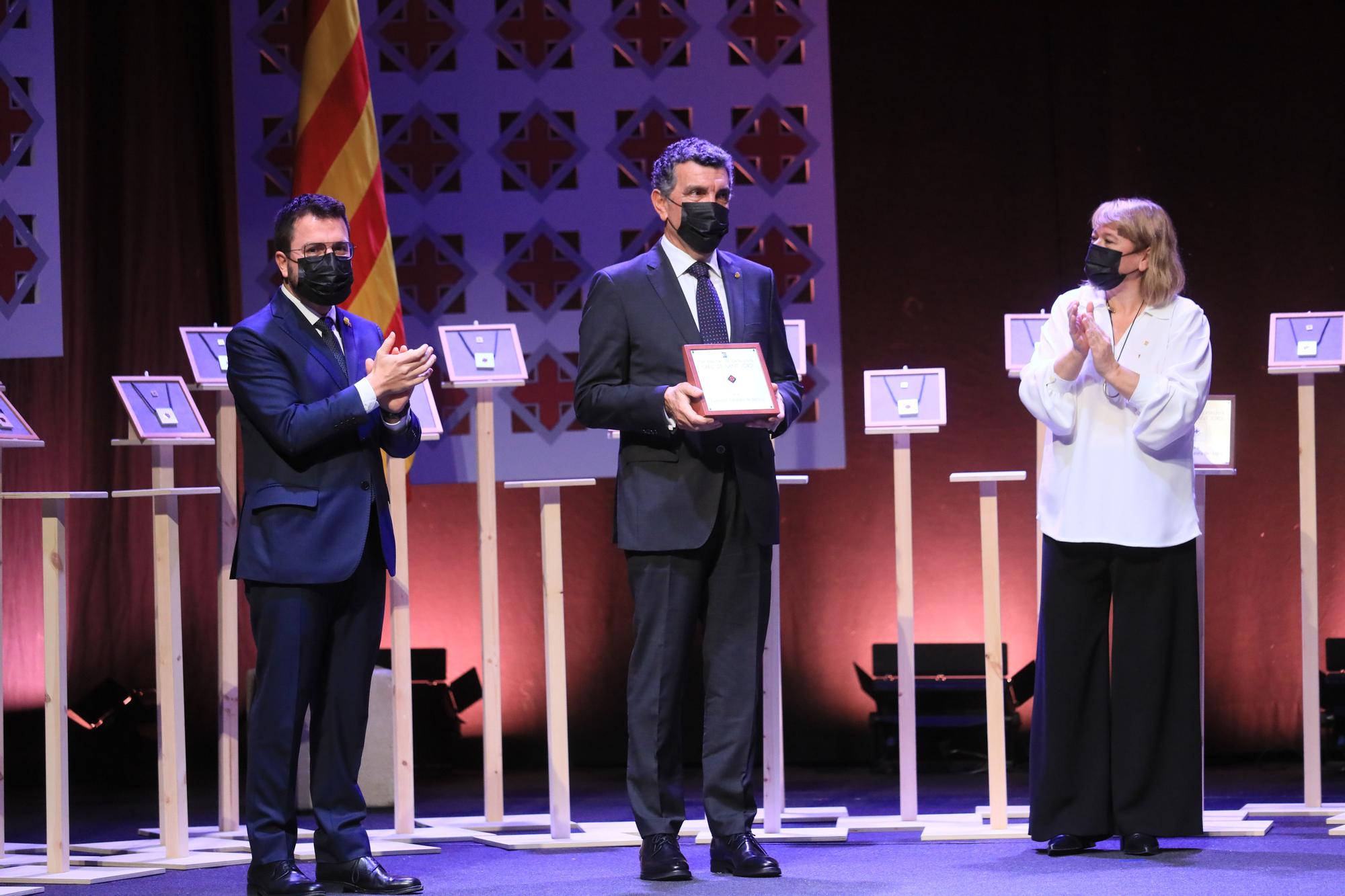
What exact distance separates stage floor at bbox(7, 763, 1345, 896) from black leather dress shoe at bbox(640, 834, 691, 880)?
29mm

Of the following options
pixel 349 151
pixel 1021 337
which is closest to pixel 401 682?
pixel 349 151

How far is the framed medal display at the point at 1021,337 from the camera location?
13.0 ft

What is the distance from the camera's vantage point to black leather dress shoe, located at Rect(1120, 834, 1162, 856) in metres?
3.48

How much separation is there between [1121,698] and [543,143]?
275 cm

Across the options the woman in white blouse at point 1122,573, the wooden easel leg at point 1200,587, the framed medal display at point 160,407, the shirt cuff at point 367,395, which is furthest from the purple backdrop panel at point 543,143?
the shirt cuff at point 367,395

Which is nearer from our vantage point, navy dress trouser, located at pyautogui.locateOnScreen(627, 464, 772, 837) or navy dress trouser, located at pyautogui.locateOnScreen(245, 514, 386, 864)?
navy dress trouser, located at pyautogui.locateOnScreen(245, 514, 386, 864)

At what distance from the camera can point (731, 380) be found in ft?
10.4

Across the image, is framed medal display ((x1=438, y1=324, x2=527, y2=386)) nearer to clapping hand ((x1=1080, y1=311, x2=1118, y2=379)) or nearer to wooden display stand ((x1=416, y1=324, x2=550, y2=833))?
wooden display stand ((x1=416, y1=324, x2=550, y2=833))

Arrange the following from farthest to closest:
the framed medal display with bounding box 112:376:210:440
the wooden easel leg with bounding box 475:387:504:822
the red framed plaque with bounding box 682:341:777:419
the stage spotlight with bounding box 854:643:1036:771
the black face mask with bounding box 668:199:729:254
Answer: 1. the stage spotlight with bounding box 854:643:1036:771
2. the wooden easel leg with bounding box 475:387:504:822
3. the framed medal display with bounding box 112:376:210:440
4. the black face mask with bounding box 668:199:729:254
5. the red framed plaque with bounding box 682:341:777:419

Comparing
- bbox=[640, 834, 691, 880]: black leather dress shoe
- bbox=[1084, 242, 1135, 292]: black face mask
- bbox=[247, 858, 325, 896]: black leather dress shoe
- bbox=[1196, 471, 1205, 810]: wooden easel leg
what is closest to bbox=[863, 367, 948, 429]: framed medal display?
bbox=[1084, 242, 1135, 292]: black face mask

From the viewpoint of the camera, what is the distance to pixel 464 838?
409 cm

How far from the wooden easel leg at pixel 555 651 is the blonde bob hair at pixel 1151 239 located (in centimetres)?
158

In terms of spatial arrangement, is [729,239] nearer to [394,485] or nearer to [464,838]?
[394,485]

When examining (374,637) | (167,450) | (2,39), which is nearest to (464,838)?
(374,637)
